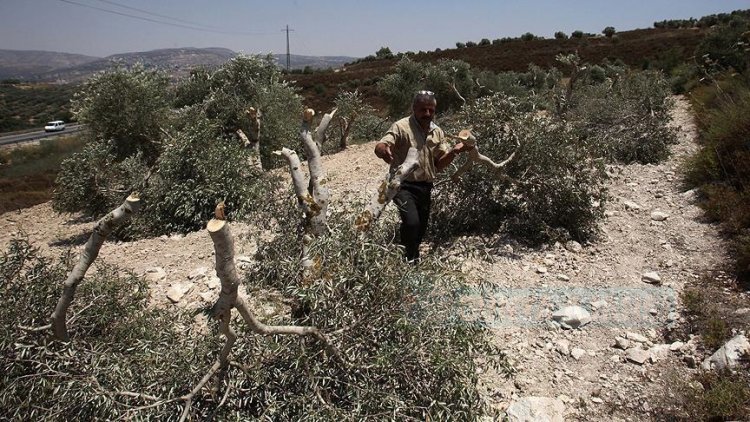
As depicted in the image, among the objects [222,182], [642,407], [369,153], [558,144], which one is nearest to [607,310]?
[642,407]

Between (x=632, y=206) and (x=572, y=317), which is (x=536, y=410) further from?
(x=632, y=206)

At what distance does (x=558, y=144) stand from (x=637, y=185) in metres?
2.21

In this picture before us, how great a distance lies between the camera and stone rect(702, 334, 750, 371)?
116 inches

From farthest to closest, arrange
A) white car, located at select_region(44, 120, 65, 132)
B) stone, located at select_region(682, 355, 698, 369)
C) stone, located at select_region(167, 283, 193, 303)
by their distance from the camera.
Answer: white car, located at select_region(44, 120, 65, 132) < stone, located at select_region(167, 283, 193, 303) < stone, located at select_region(682, 355, 698, 369)

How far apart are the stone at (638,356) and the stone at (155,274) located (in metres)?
4.22

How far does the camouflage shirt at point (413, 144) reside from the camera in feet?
12.4

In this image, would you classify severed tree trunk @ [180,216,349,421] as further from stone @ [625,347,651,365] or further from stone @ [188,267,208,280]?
stone @ [188,267,208,280]

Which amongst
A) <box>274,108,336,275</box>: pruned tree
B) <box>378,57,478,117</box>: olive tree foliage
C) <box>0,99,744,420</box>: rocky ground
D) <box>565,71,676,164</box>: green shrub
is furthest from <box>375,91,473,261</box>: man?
<box>378,57,478,117</box>: olive tree foliage

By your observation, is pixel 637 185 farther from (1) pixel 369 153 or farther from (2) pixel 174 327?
(2) pixel 174 327

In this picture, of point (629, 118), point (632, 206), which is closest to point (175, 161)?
point (632, 206)

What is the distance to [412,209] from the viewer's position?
3.77 meters

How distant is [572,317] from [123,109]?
29.3ft

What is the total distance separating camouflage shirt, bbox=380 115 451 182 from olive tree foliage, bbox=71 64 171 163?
683cm

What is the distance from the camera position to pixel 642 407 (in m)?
2.81
